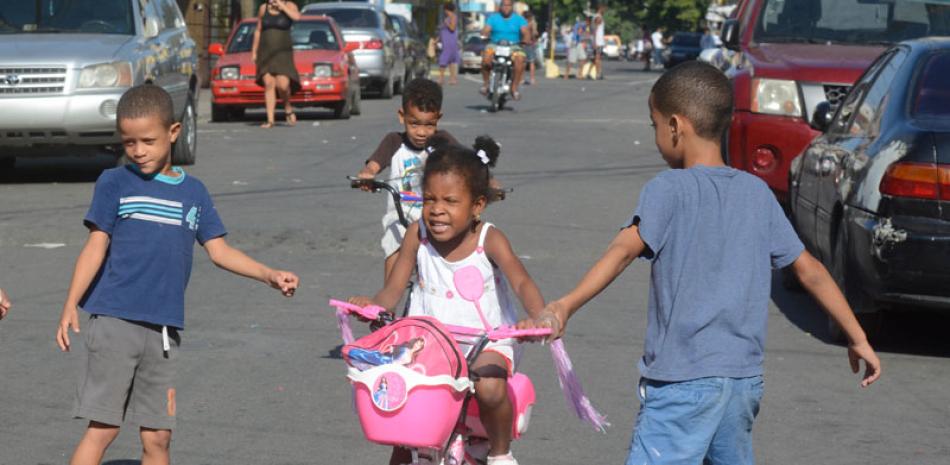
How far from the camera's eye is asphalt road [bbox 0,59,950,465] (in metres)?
6.26

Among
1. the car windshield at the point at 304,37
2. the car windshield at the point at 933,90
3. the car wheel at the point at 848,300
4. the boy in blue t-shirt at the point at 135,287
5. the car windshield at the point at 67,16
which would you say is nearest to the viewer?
the boy in blue t-shirt at the point at 135,287

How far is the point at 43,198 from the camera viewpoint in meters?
13.5

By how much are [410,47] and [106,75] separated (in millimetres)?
19447

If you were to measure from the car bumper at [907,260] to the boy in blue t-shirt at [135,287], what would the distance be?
3.72m

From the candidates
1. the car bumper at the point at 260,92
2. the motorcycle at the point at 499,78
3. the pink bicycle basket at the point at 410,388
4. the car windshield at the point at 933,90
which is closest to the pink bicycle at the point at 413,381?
the pink bicycle basket at the point at 410,388

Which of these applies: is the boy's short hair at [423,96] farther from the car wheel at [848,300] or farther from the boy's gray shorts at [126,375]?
the car wheel at [848,300]

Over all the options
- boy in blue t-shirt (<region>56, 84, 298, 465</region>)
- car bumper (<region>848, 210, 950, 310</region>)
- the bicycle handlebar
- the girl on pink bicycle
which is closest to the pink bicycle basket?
the bicycle handlebar

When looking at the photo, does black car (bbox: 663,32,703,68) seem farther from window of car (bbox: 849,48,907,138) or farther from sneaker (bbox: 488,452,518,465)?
sneaker (bbox: 488,452,518,465)

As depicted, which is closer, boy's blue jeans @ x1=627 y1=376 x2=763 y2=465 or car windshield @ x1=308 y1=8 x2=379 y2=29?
boy's blue jeans @ x1=627 y1=376 x2=763 y2=465

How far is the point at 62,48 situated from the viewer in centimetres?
1448

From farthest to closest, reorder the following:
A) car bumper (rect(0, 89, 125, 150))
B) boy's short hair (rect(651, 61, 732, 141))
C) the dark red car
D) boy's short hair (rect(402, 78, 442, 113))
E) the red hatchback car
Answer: the red hatchback car
car bumper (rect(0, 89, 125, 150))
the dark red car
boy's short hair (rect(402, 78, 442, 113))
boy's short hair (rect(651, 61, 732, 141))

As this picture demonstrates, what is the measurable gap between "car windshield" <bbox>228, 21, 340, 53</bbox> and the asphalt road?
27.9ft

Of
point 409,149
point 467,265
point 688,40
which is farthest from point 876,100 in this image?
point 688,40

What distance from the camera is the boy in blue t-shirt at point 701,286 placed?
4.05 meters
